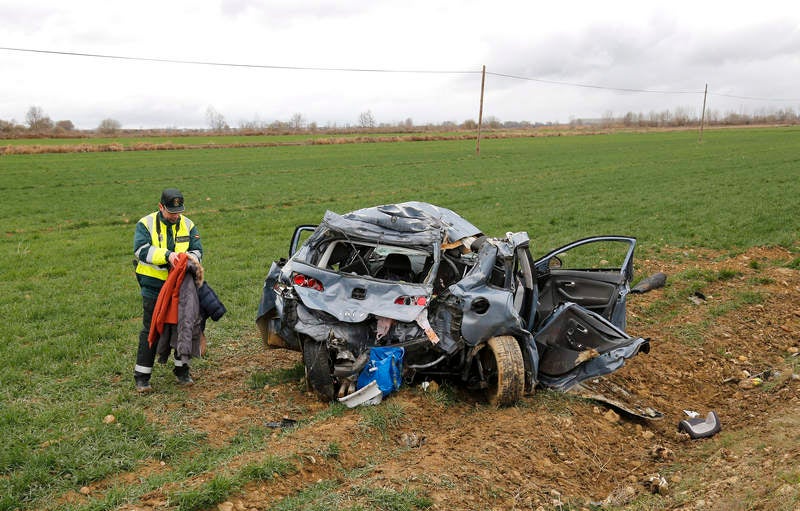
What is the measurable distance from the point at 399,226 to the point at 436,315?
953mm

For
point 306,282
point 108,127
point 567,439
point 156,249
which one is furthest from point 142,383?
point 108,127

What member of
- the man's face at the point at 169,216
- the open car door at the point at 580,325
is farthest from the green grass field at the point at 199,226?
the open car door at the point at 580,325

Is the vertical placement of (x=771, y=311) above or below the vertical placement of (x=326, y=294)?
below

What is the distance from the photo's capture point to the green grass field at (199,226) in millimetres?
5137

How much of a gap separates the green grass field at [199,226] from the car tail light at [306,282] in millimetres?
1523

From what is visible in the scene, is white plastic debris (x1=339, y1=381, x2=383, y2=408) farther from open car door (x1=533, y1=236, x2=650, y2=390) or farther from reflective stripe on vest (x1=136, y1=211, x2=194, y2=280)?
reflective stripe on vest (x1=136, y1=211, x2=194, y2=280)

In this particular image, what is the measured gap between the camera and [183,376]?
6367mm

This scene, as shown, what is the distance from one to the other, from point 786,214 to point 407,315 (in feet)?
45.7

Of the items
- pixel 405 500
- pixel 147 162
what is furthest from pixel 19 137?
pixel 405 500

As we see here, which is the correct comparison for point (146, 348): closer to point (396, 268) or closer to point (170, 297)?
point (170, 297)

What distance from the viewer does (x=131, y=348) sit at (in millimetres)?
7445

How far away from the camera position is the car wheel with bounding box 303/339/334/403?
18.6 ft

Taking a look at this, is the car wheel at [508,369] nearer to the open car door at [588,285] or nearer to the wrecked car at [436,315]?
the wrecked car at [436,315]

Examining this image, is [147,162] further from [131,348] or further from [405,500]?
[405,500]
